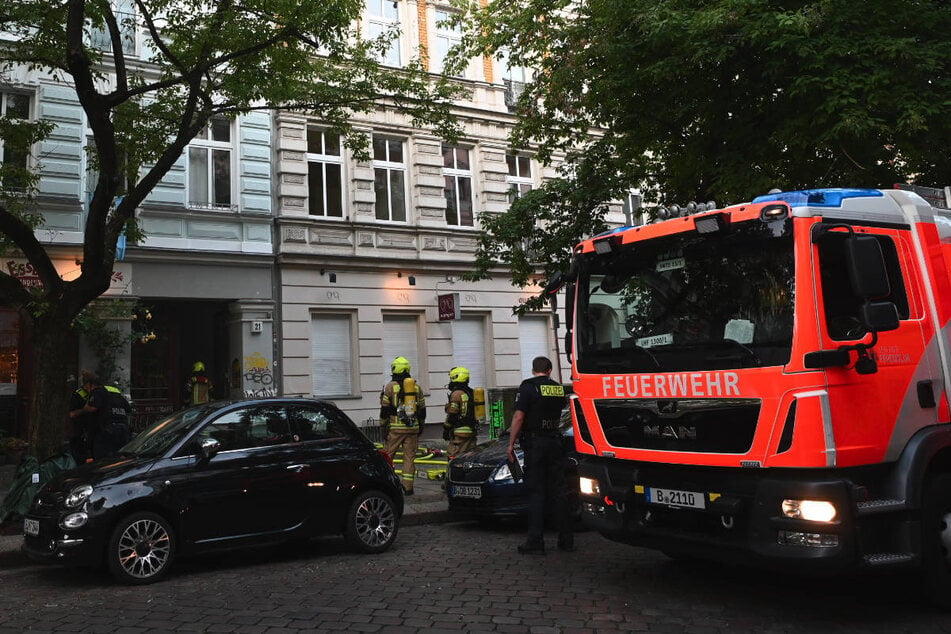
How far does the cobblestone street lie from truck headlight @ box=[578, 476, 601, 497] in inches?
29.8

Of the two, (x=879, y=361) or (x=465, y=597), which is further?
(x=465, y=597)

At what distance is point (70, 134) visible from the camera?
→ 15477mm

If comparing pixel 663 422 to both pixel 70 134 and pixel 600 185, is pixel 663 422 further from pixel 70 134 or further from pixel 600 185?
pixel 70 134

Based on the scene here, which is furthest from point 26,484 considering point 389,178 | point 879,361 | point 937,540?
point 389,178

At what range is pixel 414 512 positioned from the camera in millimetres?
9711

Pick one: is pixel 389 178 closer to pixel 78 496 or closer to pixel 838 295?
pixel 78 496

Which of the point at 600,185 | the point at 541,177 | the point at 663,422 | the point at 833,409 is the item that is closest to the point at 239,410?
the point at 663,422

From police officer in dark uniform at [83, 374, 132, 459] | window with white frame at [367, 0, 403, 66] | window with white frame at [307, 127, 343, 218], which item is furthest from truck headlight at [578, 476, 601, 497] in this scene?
window with white frame at [367, 0, 403, 66]

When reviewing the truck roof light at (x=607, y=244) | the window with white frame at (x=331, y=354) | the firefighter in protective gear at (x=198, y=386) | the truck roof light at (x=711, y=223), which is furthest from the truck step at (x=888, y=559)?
the window with white frame at (x=331, y=354)

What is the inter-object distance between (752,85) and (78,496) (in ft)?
29.2

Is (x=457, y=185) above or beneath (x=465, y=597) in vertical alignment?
above

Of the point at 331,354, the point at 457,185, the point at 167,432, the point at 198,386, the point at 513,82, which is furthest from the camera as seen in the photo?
the point at 513,82

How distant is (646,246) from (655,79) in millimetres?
4729

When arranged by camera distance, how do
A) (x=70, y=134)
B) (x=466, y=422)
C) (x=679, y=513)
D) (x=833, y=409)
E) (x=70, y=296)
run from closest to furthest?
(x=833, y=409) < (x=679, y=513) < (x=70, y=296) < (x=466, y=422) < (x=70, y=134)
